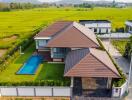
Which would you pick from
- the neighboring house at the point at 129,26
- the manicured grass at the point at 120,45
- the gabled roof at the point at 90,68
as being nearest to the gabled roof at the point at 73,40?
the gabled roof at the point at 90,68

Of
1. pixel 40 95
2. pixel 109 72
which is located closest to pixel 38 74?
pixel 40 95

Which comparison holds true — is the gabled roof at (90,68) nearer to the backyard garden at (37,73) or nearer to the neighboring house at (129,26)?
the backyard garden at (37,73)

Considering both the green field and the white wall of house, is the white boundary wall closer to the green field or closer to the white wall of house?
the green field

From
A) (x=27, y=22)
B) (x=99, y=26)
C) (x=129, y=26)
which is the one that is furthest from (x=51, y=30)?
(x=27, y=22)

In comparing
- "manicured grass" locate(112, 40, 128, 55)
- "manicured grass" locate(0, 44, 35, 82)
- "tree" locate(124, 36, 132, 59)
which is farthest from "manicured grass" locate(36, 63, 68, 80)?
"manicured grass" locate(112, 40, 128, 55)

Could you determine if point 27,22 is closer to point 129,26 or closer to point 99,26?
point 99,26
